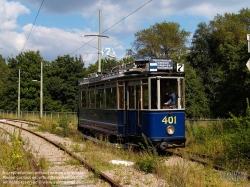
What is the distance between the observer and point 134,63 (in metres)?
13.2

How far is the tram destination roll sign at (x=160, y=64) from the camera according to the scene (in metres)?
11.8

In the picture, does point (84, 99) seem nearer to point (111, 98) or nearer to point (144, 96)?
point (111, 98)

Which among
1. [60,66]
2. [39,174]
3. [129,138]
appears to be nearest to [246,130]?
[129,138]

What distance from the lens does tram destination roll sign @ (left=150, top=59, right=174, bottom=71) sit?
11789 mm

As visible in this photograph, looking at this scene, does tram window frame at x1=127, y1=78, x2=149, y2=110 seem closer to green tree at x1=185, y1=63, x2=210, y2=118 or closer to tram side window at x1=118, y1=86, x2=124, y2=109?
tram side window at x1=118, y1=86, x2=124, y2=109

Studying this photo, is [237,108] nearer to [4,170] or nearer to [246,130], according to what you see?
[246,130]

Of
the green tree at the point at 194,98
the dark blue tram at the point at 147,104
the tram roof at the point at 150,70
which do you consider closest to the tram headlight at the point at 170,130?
the dark blue tram at the point at 147,104

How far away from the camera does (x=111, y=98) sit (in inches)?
549

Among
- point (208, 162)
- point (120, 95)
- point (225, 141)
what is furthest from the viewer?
point (120, 95)

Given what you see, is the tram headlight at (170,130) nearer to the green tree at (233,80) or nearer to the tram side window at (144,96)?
the tram side window at (144,96)

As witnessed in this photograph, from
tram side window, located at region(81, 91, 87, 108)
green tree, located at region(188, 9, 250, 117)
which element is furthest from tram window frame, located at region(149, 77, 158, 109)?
green tree, located at region(188, 9, 250, 117)

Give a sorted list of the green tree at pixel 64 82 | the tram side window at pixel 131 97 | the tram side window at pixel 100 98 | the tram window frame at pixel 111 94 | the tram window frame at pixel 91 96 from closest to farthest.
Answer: the tram side window at pixel 131 97, the tram window frame at pixel 111 94, the tram side window at pixel 100 98, the tram window frame at pixel 91 96, the green tree at pixel 64 82

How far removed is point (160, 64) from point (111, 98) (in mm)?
2791

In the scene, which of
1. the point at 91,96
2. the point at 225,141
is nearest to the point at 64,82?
the point at 91,96
